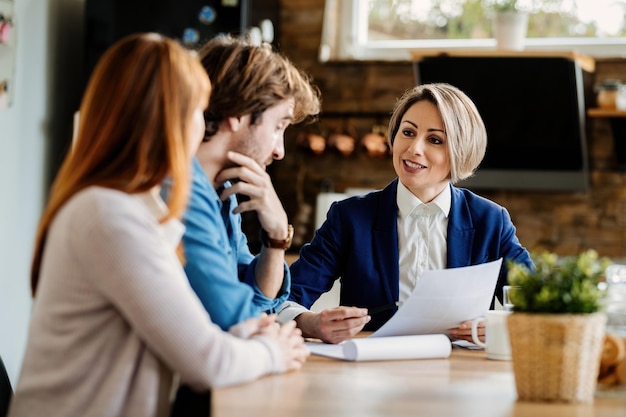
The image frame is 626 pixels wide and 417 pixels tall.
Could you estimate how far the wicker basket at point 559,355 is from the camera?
1.39 metres

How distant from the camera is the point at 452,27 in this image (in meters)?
4.86

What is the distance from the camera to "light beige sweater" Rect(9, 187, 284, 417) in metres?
1.31

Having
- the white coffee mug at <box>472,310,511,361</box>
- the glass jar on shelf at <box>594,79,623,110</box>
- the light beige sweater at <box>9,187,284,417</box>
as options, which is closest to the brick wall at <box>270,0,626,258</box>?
the glass jar on shelf at <box>594,79,623,110</box>

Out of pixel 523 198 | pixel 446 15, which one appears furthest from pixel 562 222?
pixel 446 15

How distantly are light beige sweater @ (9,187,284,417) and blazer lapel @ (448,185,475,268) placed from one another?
101 cm

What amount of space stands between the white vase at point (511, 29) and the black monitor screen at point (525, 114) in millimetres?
98

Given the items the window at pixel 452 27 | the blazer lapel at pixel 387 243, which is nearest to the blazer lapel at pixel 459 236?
the blazer lapel at pixel 387 243

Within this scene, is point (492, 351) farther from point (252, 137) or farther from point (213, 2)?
point (213, 2)

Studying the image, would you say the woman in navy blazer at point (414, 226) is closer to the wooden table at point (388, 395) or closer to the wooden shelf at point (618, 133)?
the wooden table at point (388, 395)

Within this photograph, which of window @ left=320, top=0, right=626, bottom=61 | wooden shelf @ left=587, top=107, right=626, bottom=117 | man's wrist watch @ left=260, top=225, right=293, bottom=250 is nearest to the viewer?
man's wrist watch @ left=260, top=225, right=293, bottom=250

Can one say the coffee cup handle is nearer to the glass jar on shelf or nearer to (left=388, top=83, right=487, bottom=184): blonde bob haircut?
(left=388, top=83, right=487, bottom=184): blonde bob haircut

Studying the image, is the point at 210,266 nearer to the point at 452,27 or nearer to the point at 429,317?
the point at 429,317

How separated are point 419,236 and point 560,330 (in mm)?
968

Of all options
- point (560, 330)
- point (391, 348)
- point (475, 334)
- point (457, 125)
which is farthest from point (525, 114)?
point (560, 330)
